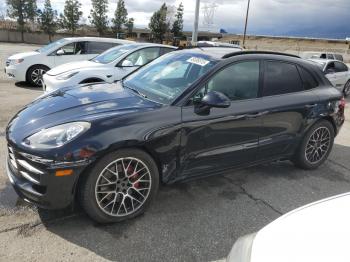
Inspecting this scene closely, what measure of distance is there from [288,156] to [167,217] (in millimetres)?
2052

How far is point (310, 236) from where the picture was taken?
5.51 feet

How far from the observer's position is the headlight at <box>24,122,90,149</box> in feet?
9.30

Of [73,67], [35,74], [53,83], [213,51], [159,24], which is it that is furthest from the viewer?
[159,24]

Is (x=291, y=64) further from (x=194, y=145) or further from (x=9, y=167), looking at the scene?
(x=9, y=167)

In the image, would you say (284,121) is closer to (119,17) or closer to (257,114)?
(257,114)

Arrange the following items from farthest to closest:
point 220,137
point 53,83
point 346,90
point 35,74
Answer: point 346,90 < point 35,74 < point 53,83 < point 220,137

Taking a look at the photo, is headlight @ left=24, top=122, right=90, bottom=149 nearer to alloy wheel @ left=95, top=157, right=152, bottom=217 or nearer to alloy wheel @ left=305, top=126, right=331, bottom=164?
alloy wheel @ left=95, top=157, right=152, bottom=217

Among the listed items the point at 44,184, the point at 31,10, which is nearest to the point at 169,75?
the point at 44,184

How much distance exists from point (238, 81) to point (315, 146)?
1741 millimetres

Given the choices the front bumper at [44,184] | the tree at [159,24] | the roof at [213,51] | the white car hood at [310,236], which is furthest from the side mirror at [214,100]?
the tree at [159,24]

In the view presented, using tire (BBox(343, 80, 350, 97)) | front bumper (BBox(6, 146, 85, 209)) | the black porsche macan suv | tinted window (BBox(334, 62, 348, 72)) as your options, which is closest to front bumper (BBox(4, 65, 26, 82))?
the black porsche macan suv

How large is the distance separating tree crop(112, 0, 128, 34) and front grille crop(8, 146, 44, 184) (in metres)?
57.8

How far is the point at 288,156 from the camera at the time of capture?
4570mm

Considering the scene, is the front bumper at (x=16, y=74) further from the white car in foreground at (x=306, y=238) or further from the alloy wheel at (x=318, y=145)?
the white car in foreground at (x=306, y=238)
